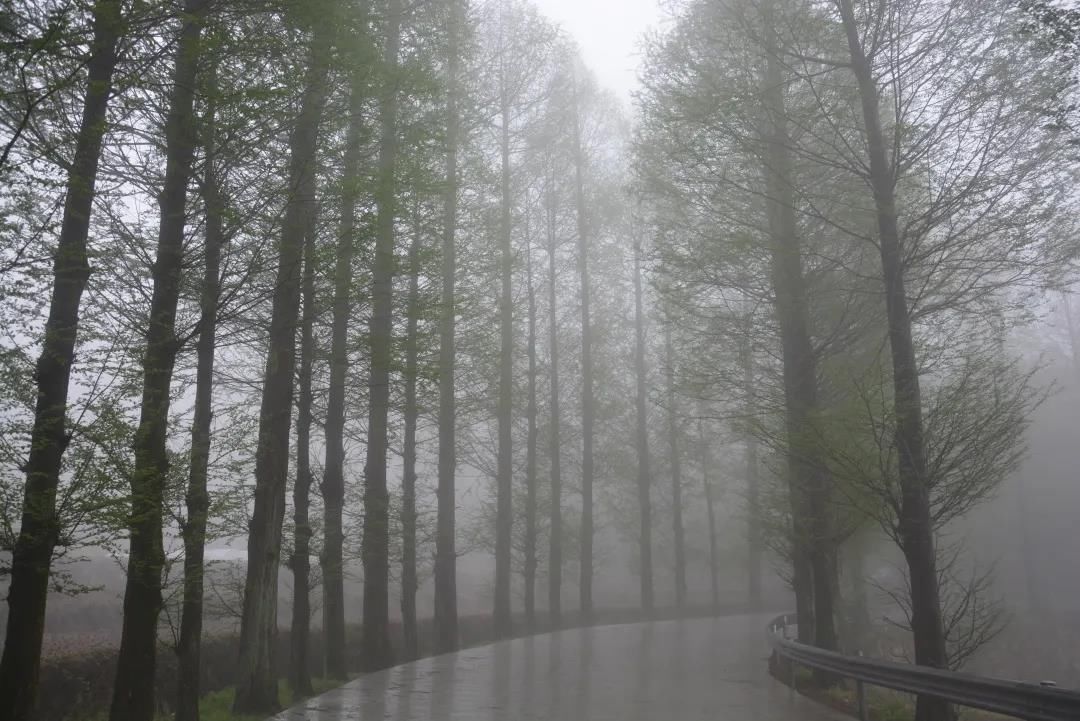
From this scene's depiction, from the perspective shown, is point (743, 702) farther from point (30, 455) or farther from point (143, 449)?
point (30, 455)

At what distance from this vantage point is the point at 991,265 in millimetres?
10211

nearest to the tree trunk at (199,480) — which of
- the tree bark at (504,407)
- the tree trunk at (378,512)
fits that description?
the tree trunk at (378,512)

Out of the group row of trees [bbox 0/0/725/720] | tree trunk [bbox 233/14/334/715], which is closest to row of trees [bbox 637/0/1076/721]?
row of trees [bbox 0/0/725/720]

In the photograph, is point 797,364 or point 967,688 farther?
point 797,364

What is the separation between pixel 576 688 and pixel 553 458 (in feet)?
55.8

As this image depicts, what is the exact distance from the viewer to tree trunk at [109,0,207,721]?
24.3 feet

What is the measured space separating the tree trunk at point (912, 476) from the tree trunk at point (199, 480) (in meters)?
6.48

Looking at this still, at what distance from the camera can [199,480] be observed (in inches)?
358

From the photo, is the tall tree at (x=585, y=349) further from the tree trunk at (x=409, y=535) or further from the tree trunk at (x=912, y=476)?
the tree trunk at (x=912, y=476)

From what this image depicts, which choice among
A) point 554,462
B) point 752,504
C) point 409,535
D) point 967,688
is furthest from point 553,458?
point 967,688

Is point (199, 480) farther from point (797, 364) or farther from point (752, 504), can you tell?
point (752, 504)

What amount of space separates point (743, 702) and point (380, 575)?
756 cm

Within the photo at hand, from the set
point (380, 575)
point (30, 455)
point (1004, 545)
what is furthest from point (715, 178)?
point (1004, 545)

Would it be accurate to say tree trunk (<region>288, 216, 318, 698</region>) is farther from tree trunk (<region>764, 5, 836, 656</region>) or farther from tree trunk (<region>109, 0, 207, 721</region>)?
tree trunk (<region>764, 5, 836, 656</region>)
